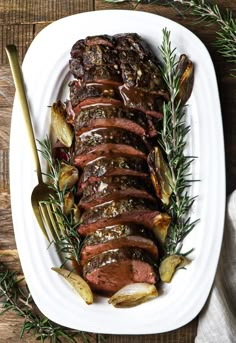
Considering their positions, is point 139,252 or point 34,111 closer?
point 139,252

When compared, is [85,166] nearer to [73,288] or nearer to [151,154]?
[151,154]

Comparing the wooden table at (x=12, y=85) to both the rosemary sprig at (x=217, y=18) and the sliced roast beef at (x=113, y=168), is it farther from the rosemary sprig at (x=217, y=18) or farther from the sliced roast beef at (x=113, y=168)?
the sliced roast beef at (x=113, y=168)

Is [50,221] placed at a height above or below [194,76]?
below

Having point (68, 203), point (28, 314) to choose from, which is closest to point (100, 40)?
point (68, 203)

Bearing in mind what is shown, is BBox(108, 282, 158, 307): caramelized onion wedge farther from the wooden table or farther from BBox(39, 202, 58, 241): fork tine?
BBox(39, 202, 58, 241): fork tine

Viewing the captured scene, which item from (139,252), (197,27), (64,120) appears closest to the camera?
(139,252)

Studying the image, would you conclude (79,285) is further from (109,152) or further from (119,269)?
(109,152)

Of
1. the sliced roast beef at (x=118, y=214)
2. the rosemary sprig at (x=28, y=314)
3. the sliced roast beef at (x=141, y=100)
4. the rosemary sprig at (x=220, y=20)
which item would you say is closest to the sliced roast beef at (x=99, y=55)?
the sliced roast beef at (x=141, y=100)

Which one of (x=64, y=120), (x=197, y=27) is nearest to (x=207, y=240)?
(x=64, y=120)
